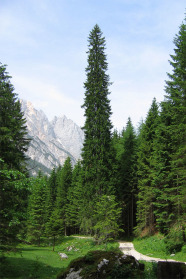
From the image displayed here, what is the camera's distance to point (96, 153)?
27.1 meters

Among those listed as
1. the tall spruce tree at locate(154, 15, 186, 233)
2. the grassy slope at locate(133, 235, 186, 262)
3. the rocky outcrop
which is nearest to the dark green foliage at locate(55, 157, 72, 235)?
the grassy slope at locate(133, 235, 186, 262)

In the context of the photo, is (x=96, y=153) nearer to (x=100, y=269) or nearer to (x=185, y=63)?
(x=185, y=63)

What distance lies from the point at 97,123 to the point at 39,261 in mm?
16152

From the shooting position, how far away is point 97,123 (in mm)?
27797

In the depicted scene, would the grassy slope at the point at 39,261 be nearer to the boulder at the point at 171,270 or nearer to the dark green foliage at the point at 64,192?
the boulder at the point at 171,270

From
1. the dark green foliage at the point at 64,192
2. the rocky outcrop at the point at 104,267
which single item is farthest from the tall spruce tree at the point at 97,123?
the dark green foliage at the point at 64,192

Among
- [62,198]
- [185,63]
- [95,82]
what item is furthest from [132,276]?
[62,198]

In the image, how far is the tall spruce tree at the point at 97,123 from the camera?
26.5 m

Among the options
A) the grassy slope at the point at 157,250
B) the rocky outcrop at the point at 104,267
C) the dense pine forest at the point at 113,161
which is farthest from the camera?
the grassy slope at the point at 157,250

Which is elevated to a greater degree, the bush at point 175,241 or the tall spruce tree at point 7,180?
the tall spruce tree at point 7,180

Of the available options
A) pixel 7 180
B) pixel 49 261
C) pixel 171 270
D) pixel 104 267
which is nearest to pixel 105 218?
pixel 49 261

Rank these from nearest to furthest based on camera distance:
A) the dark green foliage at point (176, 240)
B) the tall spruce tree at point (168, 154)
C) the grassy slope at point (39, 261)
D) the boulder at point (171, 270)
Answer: the boulder at point (171, 270)
the grassy slope at point (39, 261)
the dark green foliage at point (176, 240)
the tall spruce tree at point (168, 154)

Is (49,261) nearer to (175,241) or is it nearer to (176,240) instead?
(175,241)

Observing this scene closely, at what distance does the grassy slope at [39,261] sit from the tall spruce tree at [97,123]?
7587 millimetres
